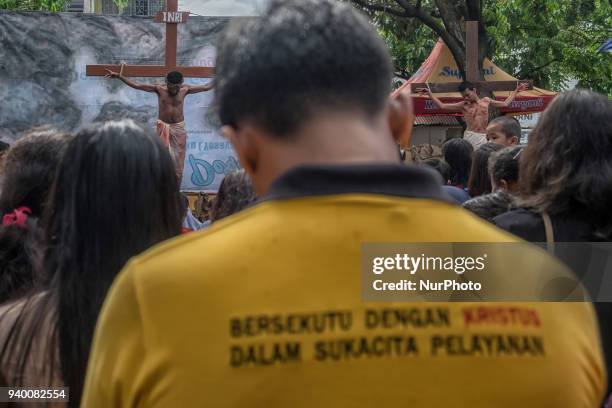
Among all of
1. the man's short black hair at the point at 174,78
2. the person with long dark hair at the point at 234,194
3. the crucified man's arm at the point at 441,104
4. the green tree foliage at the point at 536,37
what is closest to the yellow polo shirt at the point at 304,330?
the person with long dark hair at the point at 234,194

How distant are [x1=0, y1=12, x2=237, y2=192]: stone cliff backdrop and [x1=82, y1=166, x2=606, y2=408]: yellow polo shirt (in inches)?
446

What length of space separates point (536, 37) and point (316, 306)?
19.0 m

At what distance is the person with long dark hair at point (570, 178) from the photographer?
9.14ft

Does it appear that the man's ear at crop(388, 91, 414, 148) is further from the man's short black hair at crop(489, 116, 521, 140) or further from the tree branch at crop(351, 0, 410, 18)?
the tree branch at crop(351, 0, 410, 18)

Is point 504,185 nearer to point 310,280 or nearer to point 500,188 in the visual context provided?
point 500,188

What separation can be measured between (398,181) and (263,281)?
0.79 ft

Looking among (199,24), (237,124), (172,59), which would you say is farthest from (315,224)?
(199,24)

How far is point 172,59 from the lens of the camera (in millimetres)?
11844

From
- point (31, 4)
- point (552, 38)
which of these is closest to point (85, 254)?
point (552, 38)

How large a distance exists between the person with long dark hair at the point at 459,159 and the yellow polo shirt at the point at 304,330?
15.7 feet

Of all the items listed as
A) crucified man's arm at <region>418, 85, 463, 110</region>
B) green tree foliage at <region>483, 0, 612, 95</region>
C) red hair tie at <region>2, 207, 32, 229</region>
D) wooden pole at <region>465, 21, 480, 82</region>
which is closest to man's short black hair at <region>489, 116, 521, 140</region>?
red hair tie at <region>2, 207, 32, 229</region>

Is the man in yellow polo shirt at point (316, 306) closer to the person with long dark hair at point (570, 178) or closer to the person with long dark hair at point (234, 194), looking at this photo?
the person with long dark hair at point (570, 178)

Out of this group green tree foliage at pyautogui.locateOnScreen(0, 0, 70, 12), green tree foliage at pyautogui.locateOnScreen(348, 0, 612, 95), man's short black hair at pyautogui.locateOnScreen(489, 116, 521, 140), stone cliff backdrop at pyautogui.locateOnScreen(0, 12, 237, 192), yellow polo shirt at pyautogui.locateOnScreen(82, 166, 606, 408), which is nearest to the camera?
yellow polo shirt at pyautogui.locateOnScreen(82, 166, 606, 408)

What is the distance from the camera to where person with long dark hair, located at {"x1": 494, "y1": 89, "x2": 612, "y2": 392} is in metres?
2.79
